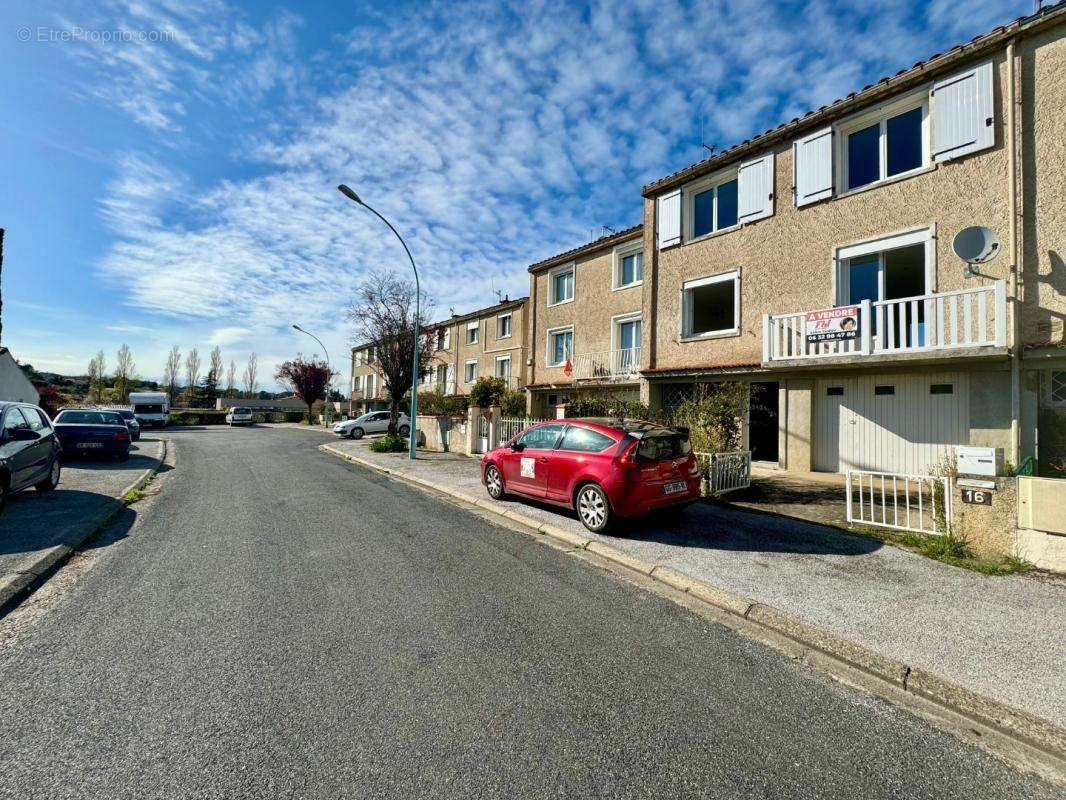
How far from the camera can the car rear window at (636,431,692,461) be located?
6.30m

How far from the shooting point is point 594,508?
6.55m

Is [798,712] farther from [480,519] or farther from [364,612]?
[480,519]

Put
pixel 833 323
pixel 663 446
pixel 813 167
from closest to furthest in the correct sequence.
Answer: pixel 663 446, pixel 833 323, pixel 813 167

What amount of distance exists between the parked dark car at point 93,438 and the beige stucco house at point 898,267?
1558 centimetres

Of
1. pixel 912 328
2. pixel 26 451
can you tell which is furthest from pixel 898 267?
pixel 26 451

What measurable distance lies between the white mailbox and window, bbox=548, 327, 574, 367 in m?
14.6

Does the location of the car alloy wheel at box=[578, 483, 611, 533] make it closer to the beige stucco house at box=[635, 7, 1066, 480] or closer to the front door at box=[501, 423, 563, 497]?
the front door at box=[501, 423, 563, 497]

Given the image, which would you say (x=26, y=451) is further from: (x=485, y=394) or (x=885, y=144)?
(x=885, y=144)

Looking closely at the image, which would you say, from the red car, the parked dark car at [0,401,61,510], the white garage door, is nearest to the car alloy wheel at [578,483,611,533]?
the red car

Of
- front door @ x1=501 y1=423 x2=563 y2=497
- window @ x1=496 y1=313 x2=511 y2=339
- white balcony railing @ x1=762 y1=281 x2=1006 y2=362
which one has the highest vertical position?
window @ x1=496 y1=313 x2=511 y2=339

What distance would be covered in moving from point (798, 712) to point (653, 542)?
328 cm

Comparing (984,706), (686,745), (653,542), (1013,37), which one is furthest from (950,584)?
(1013,37)

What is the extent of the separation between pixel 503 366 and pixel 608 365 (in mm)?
9693

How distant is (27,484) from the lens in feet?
24.0
